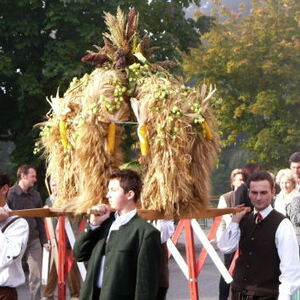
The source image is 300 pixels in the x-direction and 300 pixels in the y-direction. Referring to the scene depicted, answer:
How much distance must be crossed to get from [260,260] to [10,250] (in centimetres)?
176

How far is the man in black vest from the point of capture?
5.75 m

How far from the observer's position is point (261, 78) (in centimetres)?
3067

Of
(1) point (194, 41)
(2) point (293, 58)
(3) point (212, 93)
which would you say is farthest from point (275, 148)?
(3) point (212, 93)

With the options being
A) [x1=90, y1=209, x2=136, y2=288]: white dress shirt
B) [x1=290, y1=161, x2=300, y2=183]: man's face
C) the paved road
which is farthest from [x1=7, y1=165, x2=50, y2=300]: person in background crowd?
[x1=90, y1=209, x2=136, y2=288]: white dress shirt

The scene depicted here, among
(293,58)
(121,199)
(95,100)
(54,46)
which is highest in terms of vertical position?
(293,58)

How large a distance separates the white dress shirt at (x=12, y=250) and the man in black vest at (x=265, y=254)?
1.56m

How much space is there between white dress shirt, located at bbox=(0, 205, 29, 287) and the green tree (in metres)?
23.5

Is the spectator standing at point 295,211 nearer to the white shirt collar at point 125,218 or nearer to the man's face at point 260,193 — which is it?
the man's face at point 260,193

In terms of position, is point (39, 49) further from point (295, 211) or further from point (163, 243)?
point (163, 243)

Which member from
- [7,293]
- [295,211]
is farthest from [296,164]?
[7,293]

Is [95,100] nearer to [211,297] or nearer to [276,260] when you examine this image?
[276,260]

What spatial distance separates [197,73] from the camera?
3100 cm

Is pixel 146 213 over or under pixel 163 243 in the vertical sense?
over

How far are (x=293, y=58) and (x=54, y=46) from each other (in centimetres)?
1490
